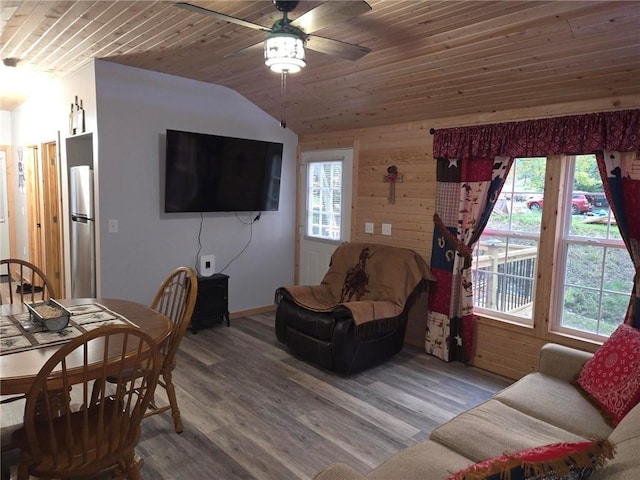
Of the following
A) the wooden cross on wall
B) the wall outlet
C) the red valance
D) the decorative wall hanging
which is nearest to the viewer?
the red valance

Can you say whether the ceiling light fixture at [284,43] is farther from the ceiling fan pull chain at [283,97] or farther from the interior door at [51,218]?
the interior door at [51,218]

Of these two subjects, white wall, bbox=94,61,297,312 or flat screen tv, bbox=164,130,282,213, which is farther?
flat screen tv, bbox=164,130,282,213

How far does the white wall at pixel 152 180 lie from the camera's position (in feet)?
13.6

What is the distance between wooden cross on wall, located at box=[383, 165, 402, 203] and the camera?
443 cm

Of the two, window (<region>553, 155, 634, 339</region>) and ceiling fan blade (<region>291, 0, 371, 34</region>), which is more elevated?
ceiling fan blade (<region>291, 0, 371, 34</region>)

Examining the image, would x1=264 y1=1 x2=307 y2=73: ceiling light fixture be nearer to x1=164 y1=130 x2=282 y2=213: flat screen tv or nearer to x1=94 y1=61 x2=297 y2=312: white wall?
x1=164 y1=130 x2=282 y2=213: flat screen tv

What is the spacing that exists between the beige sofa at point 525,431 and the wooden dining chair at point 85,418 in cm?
86

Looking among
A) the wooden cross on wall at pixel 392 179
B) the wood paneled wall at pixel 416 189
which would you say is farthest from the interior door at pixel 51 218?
the wooden cross on wall at pixel 392 179

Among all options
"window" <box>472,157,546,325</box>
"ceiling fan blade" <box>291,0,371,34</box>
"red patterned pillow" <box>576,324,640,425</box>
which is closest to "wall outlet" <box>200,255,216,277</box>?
"window" <box>472,157,546,325</box>

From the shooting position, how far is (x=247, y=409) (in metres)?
3.12

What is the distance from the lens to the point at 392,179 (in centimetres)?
445

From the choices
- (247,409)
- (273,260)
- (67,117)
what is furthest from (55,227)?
(247,409)

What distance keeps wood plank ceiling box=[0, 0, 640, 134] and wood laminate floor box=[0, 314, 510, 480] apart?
2277mm

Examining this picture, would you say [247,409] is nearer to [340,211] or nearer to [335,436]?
[335,436]
